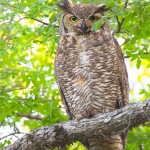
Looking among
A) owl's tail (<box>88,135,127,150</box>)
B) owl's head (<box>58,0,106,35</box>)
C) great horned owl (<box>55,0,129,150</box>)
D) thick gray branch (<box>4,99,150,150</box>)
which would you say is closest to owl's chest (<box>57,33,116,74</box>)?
great horned owl (<box>55,0,129,150</box>)

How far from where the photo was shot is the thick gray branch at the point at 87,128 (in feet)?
12.1

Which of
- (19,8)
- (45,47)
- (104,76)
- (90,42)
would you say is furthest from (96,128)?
(45,47)

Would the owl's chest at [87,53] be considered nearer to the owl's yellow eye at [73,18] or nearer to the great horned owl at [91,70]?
the great horned owl at [91,70]

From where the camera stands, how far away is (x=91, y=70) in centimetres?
490

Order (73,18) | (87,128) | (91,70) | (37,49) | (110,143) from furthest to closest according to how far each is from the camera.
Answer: (37,49) → (73,18) → (110,143) → (91,70) → (87,128)

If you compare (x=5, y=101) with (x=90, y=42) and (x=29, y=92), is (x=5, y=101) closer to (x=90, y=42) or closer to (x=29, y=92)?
(x=29, y=92)

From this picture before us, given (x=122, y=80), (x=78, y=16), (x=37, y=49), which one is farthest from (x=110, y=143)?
(x=37, y=49)

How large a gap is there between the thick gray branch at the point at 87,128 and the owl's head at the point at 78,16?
1.41m

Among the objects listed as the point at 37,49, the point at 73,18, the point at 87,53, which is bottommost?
the point at 87,53

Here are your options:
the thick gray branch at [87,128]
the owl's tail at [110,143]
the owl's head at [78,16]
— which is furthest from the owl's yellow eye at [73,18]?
the thick gray branch at [87,128]

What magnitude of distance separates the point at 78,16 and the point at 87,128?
5.42 ft

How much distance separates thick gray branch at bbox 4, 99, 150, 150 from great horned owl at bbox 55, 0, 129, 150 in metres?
0.70

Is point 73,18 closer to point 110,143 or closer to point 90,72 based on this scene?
point 90,72

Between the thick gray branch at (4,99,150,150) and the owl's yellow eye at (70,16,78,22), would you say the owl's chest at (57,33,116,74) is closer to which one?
the owl's yellow eye at (70,16,78,22)
